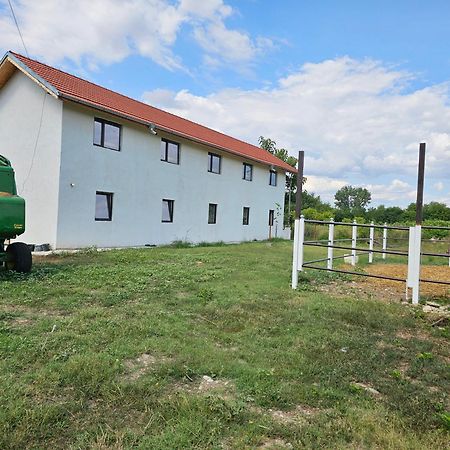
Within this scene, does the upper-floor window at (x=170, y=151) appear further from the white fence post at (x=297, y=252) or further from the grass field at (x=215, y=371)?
the grass field at (x=215, y=371)

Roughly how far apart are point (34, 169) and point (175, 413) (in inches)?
459

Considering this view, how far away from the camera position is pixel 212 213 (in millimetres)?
18453

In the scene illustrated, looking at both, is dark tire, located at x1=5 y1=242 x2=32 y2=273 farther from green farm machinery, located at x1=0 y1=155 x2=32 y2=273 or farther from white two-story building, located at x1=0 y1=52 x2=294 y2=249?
white two-story building, located at x1=0 y1=52 x2=294 y2=249

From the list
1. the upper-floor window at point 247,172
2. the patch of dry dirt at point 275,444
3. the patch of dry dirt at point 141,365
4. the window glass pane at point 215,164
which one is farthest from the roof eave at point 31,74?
the upper-floor window at point 247,172

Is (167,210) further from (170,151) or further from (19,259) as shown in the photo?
(19,259)

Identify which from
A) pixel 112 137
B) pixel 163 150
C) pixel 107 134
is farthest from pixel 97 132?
pixel 163 150

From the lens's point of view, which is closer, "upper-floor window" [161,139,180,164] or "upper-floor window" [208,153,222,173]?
"upper-floor window" [161,139,180,164]

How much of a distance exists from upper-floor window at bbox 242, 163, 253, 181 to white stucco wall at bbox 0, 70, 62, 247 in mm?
10859

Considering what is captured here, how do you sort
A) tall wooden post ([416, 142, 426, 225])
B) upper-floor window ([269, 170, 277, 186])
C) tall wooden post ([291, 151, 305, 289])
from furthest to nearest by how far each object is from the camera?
upper-floor window ([269, 170, 277, 186])
tall wooden post ([291, 151, 305, 289])
tall wooden post ([416, 142, 426, 225])

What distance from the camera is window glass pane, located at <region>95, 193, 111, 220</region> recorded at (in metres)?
12.7

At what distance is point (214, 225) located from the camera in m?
18.5

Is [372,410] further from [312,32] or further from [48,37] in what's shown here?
[48,37]

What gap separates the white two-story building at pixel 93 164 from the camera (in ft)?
38.3

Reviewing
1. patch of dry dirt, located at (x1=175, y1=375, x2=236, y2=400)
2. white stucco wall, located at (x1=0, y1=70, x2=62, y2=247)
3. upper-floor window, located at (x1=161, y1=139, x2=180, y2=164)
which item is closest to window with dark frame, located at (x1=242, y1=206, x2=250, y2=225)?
upper-floor window, located at (x1=161, y1=139, x2=180, y2=164)
